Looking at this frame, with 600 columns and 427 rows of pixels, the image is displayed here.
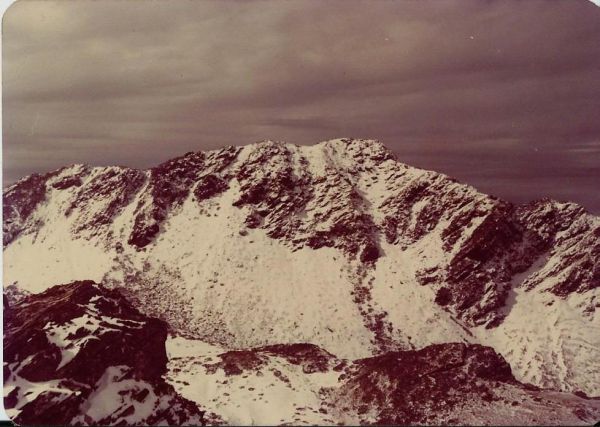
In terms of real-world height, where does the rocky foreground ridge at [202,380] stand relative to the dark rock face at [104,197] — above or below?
below

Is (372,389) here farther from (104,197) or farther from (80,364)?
(104,197)

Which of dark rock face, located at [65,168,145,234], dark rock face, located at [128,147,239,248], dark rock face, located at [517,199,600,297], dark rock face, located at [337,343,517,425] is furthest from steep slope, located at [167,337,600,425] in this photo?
dark rock face, located at [65,168,145,234]

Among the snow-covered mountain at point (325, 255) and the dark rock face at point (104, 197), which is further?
the dark rock face at point (104, 197)

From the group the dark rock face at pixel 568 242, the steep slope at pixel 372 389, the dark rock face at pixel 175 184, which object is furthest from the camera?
the dark rock face at pixel 175 184

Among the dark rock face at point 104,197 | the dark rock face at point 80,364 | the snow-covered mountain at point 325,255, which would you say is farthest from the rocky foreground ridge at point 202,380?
the dark rock face at point 104,197

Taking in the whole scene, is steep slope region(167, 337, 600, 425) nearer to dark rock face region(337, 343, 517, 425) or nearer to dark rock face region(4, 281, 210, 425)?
dark rock face region(337, 343, 517, 425)

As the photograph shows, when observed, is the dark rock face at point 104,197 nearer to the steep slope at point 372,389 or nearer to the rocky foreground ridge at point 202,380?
the rocky foreground ridge at point 202,380

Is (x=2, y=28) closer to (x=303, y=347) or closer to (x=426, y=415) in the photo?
(x=303, y=347)
